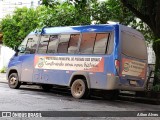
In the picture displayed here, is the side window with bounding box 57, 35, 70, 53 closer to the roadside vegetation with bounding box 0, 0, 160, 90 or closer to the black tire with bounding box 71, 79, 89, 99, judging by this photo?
the black tire with bounding box 71, 79, 89, 99

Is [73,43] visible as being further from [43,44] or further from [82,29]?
[43,44]

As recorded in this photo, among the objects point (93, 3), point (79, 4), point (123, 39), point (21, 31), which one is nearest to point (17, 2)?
point (21, 31)

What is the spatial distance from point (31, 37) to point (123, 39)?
16.5 ft

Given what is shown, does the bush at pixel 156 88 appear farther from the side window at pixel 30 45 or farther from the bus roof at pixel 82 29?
the side window at pixel 30 45

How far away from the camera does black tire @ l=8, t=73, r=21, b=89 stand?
17312 mm

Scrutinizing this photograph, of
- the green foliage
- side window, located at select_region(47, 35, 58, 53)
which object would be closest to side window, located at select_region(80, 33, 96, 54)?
side window, located at select_region(47, 35, 58, 53)

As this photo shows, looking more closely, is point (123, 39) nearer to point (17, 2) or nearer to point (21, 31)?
point (21, 31)

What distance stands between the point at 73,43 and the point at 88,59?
112 centimetres

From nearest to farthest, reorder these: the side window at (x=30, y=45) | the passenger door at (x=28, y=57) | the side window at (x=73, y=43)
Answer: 1. the side window at (x=73, y=43)
2. the passenger door at (x=28, y=57)
3. the side window at (x=30, y=45)

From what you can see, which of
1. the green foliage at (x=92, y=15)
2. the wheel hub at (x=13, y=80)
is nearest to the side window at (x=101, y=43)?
the green foliage at (x=92, y=15)

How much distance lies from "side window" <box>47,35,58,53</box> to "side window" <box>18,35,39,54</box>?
988 mm

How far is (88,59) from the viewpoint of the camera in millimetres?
14148

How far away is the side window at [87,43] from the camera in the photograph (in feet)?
46.6

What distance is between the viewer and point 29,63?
16562mm
